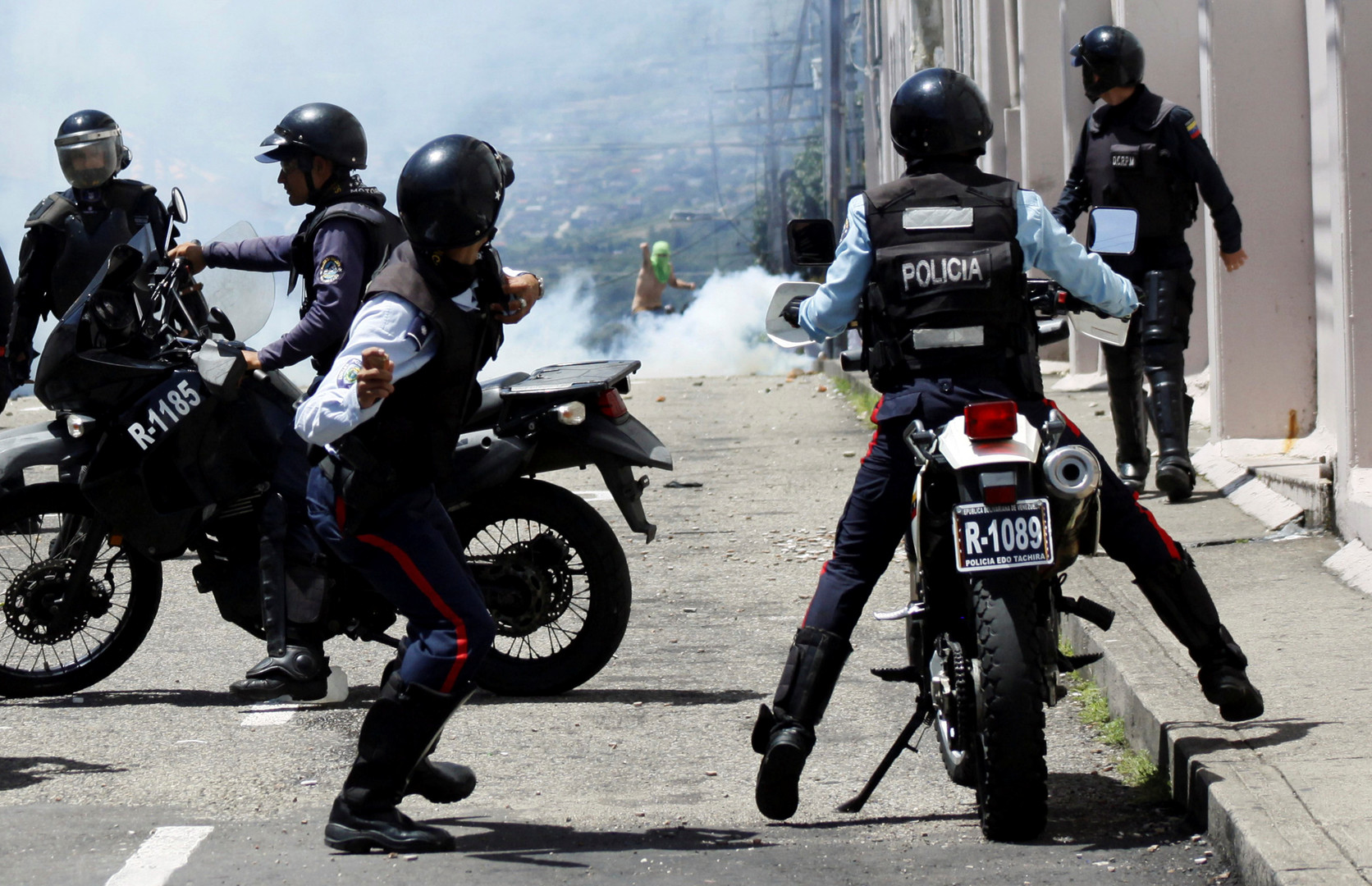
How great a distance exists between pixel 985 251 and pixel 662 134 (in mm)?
62366

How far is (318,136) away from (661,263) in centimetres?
2492

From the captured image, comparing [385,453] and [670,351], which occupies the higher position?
[385,453]

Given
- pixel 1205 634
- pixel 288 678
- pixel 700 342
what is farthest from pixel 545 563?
pixel 700 342

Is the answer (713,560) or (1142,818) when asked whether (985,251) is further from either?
(713,560)

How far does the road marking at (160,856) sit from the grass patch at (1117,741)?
206 centimetres

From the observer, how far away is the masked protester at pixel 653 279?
1177 inches

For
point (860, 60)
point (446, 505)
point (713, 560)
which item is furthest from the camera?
point (860, 60)

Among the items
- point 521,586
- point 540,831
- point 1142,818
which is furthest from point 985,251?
point 521,586

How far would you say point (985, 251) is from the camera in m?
4.19

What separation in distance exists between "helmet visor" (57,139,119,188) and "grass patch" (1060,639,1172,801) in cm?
464

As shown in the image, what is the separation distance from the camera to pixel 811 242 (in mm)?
4355

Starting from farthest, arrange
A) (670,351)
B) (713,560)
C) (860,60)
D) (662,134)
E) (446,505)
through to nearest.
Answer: (662,134) → (860,60) → (670,351) → (713,560) → (446,505)

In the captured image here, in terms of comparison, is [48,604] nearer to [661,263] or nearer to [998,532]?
[998,532]

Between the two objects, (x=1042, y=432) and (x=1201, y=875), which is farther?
(x=1042, y=432)
